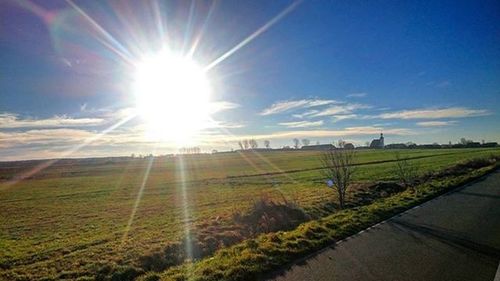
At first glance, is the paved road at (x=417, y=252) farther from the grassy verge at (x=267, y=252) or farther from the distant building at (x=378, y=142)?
the distant building at (x=378, y=142)

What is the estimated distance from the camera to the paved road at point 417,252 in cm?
694

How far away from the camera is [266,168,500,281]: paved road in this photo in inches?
273

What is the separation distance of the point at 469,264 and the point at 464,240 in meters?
2.11

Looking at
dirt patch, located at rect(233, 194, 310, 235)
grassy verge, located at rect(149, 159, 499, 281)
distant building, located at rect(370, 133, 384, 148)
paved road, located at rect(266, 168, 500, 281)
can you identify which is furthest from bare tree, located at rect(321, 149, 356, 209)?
distant building, located at rect(370, 133, 384, 148)

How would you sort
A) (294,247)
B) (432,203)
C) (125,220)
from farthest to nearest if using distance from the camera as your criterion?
1. (125,220)
2. (432,203)
3. (294,247)

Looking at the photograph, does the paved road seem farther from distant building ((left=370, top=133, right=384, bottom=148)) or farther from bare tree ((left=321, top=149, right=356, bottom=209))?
distant building ((left=370, top=133, right=384, bottom=148))

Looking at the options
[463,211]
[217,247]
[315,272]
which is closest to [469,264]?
[315,272]

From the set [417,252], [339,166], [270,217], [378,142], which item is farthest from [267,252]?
[378,142]

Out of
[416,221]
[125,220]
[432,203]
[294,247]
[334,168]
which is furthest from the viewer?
[125,220]

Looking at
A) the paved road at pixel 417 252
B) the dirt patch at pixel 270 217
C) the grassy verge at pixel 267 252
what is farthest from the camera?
the dirt patch at pixel 270 217

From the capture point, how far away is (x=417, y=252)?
833 centimetres

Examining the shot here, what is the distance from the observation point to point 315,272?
23.6 ft

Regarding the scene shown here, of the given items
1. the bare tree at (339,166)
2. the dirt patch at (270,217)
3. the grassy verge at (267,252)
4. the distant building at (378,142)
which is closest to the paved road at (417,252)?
the grassy verge at (267,252)

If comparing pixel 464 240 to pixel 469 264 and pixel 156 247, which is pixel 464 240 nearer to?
pixel 469 264
